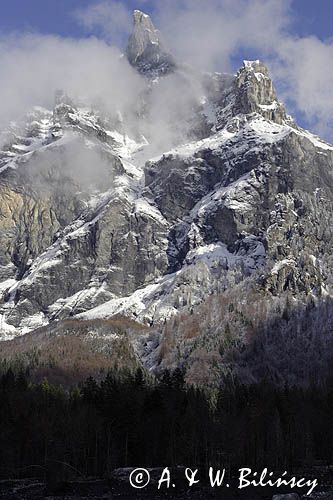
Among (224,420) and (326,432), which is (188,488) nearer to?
(224,420)

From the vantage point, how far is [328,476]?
8356 centimetres

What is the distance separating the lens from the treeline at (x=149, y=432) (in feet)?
317

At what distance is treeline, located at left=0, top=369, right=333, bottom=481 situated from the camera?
96625 mm

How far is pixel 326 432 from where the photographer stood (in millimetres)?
113375

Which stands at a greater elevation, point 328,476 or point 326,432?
point 326,432

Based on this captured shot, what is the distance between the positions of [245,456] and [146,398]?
18.6m

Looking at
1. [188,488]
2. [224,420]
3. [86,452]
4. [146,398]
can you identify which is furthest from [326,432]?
[188,488]

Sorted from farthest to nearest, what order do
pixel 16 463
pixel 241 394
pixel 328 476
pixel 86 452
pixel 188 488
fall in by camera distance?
pixel 241 394, pixel 86 452, pixel 16 463, pixel 328 476, pixel 188 488

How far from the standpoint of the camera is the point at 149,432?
104m

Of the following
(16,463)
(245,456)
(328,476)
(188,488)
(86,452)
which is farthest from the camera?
(245,456)

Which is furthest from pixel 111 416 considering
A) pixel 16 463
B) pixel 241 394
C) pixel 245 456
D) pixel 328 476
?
pixel 241 394

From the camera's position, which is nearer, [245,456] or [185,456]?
[185,456]

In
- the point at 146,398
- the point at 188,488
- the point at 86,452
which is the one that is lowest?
the point at 188,488

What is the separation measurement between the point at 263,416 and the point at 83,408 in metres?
28.3
